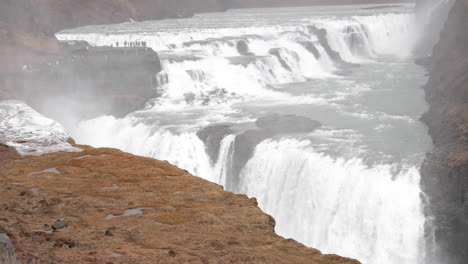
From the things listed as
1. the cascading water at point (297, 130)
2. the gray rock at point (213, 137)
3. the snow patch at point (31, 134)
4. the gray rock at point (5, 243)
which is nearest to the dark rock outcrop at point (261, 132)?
the cascading water at point (297, 130)

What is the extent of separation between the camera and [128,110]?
1303 inches

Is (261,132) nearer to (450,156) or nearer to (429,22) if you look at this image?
(450,156)

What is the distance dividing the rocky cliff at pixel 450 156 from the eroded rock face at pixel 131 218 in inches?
371

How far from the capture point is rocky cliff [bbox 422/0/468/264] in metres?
18.1

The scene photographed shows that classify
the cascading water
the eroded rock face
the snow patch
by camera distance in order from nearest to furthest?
the eroded rock face < the snow patch < the cascading water

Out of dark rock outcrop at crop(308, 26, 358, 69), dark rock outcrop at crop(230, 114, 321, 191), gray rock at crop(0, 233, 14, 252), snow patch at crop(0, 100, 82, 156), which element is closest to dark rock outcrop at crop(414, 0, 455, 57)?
dark rock outcrop at crop(308, 26, 358, 69)

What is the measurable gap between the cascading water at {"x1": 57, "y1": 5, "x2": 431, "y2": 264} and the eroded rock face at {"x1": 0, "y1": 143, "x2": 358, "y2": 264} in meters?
8.28

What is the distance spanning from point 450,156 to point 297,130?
7537mm

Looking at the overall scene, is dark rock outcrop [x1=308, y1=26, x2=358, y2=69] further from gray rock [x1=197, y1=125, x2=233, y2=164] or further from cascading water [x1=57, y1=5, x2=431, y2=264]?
gray rock [x1=197, y1=125, x2=233, y2=164]

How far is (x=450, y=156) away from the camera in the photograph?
808 inches

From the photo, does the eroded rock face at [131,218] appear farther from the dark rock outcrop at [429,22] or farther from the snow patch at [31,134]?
the dark rock outcrop at [429,22]

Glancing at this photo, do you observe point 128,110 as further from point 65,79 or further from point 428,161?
point 428,161

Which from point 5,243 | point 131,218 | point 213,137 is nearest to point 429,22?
point 213,137

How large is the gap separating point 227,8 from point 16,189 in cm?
8145
